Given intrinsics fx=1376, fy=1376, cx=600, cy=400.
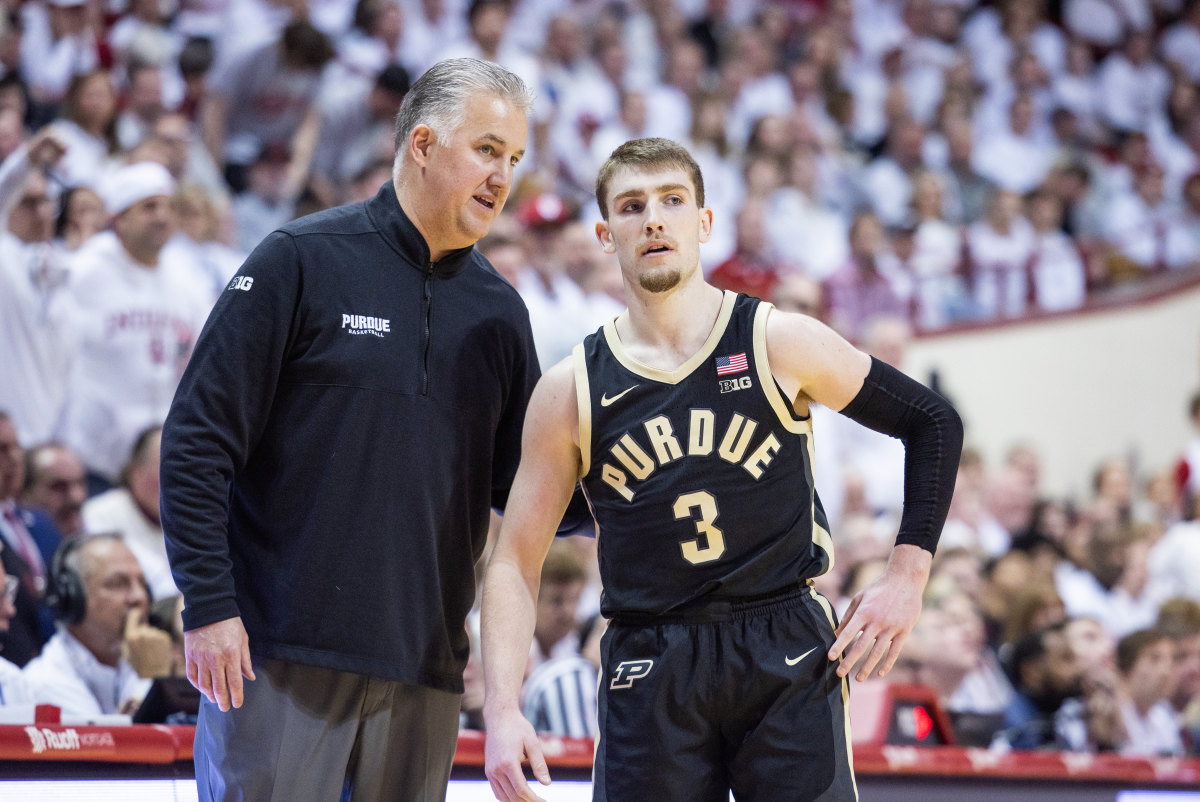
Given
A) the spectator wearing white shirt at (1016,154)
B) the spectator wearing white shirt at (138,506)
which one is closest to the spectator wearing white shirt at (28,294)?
the spectator wearing white shirt at (138,506)

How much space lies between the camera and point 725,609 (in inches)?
126

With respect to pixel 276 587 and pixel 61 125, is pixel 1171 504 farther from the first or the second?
pixel 276 587

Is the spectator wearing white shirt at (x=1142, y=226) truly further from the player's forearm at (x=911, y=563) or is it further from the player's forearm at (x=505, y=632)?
the player's forearm at (x=505, y=632)

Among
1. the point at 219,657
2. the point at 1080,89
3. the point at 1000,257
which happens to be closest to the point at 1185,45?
the point at 1080,89

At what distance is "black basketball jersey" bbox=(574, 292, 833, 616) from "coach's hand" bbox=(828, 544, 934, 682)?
5.9 inches

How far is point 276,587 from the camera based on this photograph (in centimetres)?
318

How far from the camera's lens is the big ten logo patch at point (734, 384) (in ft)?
10.8

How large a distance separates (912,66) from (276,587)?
12820 mm

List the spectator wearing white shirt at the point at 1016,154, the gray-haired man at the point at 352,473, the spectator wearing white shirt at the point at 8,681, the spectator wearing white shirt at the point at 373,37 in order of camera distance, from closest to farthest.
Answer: the gray-haired man at the point at 352,473
the spectator wearing white shirt at the point at 8,681
the spectator wearing white shirt at the point at 373,37
the spectator wearing white shirt at the point at 1016,154

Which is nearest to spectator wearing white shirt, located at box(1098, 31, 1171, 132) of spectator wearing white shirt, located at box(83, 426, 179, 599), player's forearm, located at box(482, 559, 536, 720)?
spectator wearing white shirt, located at box(83, 426, 179, 599)

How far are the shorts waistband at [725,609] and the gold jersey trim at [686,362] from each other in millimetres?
541

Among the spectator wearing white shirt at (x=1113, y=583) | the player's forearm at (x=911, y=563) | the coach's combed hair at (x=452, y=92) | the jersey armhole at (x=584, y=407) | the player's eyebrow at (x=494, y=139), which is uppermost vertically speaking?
the coach's combed hair at (x=452, y=92)

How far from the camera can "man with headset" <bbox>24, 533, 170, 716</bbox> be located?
4973 mm

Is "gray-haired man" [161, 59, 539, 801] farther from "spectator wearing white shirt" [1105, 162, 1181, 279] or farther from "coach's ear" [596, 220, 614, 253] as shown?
"spectator wearing white shirt" [1105, 162, 1181, 279]
